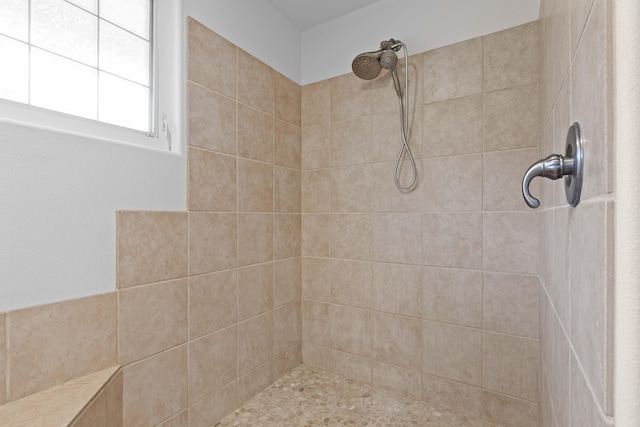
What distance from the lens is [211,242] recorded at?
147 centimetres

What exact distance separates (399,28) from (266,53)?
0.78 m

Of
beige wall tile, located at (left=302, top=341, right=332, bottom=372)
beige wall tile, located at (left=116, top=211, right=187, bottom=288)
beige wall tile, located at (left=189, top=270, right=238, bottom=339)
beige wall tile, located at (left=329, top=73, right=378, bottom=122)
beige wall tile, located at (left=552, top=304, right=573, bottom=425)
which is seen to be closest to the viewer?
beige wall tile, located at (left=552, top=304, right=573, bottom=425)

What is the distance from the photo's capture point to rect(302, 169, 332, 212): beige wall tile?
6.49 feet

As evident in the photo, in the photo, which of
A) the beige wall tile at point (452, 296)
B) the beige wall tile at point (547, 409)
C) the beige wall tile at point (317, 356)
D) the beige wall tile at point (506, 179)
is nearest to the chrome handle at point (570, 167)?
the beige wall tile at point (547, 409)

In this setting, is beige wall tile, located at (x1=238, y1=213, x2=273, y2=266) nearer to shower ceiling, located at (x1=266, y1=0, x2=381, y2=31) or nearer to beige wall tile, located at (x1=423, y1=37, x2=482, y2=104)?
beige wall tile, located at (x1=423, y1=37, x2=482, y2=104)

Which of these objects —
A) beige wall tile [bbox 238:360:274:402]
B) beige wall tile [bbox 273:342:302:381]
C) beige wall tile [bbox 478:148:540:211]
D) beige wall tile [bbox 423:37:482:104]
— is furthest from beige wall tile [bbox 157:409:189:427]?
beige wall tile [bbox 423:37:482:104]

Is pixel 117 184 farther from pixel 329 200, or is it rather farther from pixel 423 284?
pixel 423 284

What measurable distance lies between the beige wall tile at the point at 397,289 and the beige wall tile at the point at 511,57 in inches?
40.3

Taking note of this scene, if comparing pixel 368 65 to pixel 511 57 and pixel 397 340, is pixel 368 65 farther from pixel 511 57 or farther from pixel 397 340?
pixel 397 340

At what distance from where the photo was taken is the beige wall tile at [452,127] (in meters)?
1.53

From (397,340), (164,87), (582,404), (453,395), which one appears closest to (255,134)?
(164,87)

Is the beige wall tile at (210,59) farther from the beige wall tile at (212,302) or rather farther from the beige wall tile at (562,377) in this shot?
the beige wall tile at (562,377)

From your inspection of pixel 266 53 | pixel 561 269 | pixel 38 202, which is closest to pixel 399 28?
pixel 266 53

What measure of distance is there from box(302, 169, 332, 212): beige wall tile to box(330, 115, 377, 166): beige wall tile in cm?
12
